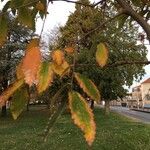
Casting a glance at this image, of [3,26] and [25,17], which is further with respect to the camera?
[25,17]

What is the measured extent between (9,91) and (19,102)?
102mm

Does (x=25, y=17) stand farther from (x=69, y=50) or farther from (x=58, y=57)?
(x=58, y=57)

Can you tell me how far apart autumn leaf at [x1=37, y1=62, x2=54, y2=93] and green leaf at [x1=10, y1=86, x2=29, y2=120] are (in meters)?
0.10

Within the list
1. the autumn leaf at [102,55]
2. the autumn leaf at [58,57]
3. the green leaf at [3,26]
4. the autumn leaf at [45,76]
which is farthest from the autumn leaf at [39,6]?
the autumn leaf at [45,76]

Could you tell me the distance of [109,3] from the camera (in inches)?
116

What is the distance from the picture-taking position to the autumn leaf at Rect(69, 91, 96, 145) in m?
1.23

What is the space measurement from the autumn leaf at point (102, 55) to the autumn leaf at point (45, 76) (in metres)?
0.31

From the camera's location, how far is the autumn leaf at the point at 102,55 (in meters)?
1.62

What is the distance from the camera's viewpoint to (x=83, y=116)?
4.12 ft

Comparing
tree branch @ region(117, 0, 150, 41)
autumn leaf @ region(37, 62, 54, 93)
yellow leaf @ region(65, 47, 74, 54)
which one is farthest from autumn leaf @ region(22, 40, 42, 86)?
tree branch @ region(117, 0, 150, 41)

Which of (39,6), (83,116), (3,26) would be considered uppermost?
A: (39,6)

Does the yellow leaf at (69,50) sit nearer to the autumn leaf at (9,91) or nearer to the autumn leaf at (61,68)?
the autumn leaf at (61,68)

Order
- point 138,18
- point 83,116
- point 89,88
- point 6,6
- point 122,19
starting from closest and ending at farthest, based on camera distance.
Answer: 1. point 83,116
2. point 89,88
3. point 6,6
4. point 138,18
5. point 122,19

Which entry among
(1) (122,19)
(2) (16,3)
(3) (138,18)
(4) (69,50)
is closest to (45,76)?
(4) (69,50)
